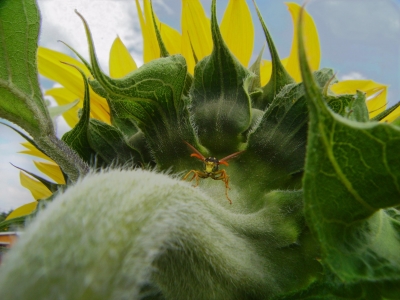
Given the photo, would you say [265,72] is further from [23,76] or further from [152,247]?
[152,247]

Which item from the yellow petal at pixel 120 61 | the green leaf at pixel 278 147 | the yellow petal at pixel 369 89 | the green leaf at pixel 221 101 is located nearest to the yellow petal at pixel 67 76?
the yellow petal at pixel 120 61

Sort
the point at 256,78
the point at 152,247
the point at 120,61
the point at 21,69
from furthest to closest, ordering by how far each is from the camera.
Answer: the point at 120,61 < the point at 256,78 < the point at 21,69 < the point at 152,247

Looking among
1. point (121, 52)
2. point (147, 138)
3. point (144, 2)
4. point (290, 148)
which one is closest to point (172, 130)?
point (147, 138)

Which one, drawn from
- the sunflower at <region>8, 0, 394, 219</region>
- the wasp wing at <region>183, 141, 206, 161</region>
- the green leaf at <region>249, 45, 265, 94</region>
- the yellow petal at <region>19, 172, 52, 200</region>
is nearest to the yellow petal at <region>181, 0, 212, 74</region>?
the sunflower at <region>8, 0, 394, 219</region>

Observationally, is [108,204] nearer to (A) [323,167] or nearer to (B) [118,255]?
(B) [118,255]

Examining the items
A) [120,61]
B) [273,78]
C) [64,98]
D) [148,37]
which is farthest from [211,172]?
[64,98]

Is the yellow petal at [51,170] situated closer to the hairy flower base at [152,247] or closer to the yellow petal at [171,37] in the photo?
the yellow petal at [171,37]
